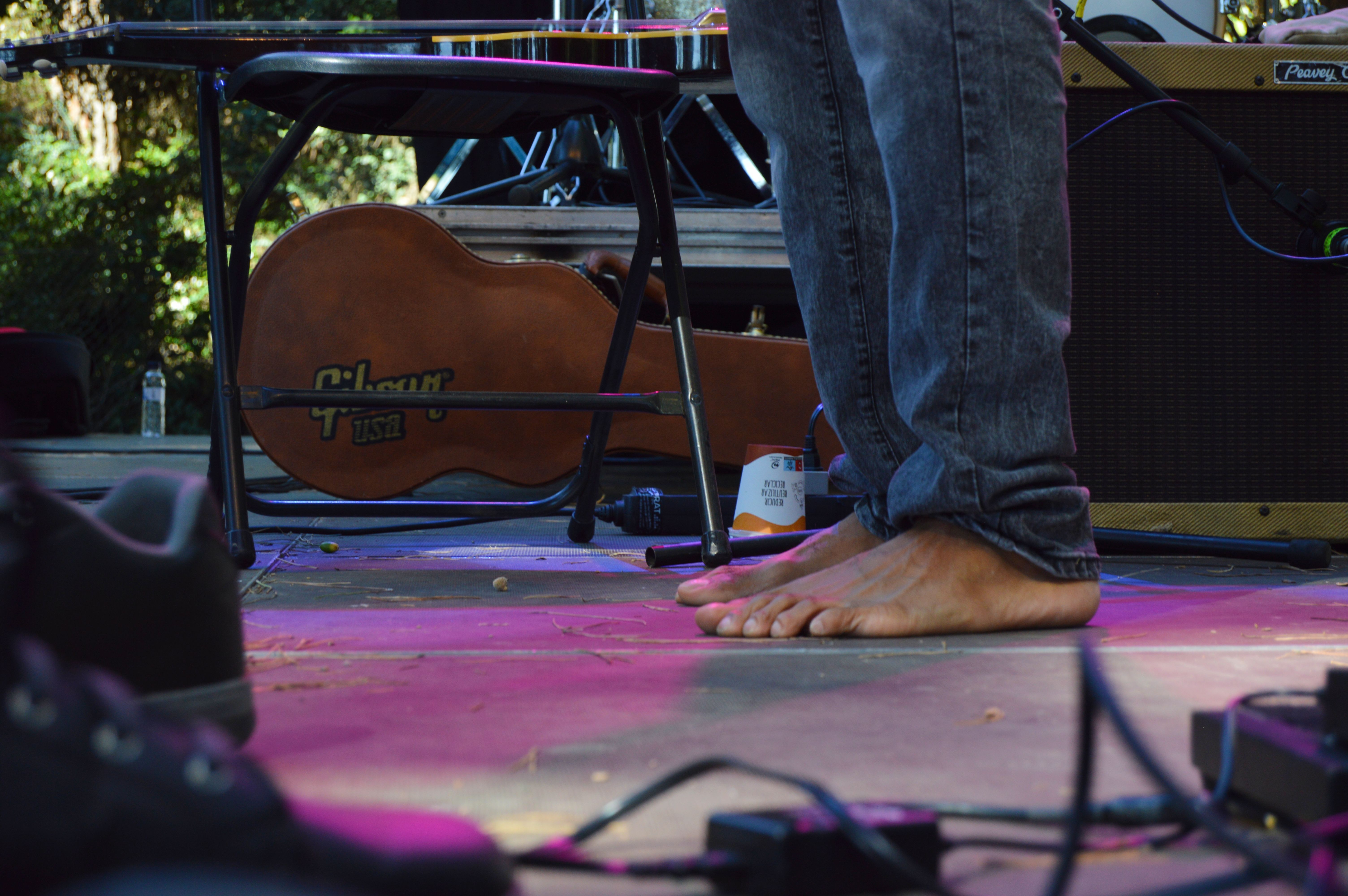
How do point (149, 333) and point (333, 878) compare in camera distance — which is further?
point (149, 333)

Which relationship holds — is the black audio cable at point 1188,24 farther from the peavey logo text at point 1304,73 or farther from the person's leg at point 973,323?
the person's leg at point 973,323

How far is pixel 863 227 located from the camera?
1.16 m

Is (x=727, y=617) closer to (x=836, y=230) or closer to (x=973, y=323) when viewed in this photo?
(x=973, y=323)

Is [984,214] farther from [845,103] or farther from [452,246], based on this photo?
[452,246]

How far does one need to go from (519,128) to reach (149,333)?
6.71 meters

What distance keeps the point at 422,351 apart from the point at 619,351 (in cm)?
75

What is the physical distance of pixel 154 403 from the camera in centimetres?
657

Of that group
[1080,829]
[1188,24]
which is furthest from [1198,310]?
[1080,829]

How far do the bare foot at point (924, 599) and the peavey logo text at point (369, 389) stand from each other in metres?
1.35

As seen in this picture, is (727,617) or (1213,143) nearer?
(727,617)

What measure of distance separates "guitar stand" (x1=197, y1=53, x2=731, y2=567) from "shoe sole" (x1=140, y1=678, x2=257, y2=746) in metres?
0.77

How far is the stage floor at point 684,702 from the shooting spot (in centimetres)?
49

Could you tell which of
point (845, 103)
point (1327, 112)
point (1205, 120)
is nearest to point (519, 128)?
point (845, 103)

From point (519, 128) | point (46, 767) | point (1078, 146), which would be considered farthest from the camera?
point (1078, 146)
